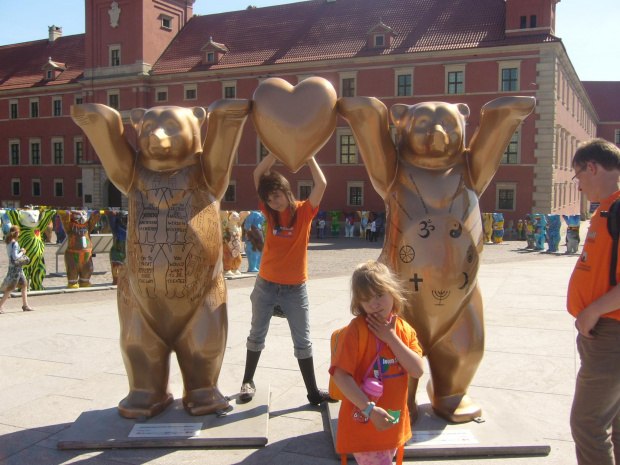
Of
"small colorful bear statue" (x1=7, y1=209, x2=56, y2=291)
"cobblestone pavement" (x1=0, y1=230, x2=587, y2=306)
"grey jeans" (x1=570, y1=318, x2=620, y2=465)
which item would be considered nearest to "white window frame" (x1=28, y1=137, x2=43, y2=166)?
"cobblestone pavement" (x1=0, y1=230, x2=587, y2=306)

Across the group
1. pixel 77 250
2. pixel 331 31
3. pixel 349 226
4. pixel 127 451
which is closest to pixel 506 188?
pixel 349 226

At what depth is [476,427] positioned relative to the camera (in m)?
3.15

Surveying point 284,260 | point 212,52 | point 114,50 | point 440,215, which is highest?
point 114,50

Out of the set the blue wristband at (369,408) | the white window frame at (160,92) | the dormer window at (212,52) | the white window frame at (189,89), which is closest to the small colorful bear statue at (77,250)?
the blue wristband at (369,408)

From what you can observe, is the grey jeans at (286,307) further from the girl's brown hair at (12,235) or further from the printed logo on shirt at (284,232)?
the girl's brown hair at (12,235)

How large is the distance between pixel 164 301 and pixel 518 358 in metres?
3.28

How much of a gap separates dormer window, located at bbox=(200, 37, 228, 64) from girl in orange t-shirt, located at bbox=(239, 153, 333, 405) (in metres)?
28.5

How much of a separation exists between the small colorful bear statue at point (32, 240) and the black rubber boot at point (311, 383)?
7.08 meters

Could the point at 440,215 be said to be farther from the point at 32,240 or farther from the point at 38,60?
the point at 38,60

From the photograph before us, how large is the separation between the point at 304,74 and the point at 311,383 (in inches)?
987

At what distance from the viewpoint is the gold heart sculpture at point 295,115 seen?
3086 mm

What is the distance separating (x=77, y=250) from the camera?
32.5 feet

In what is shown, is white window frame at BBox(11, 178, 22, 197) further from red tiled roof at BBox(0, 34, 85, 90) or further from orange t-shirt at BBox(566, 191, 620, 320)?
orange t-shirt at BBox(566, 191, 620, 320)

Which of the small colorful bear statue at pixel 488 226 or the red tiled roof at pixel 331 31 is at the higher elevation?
the red tiled roof at pixel 331 31
